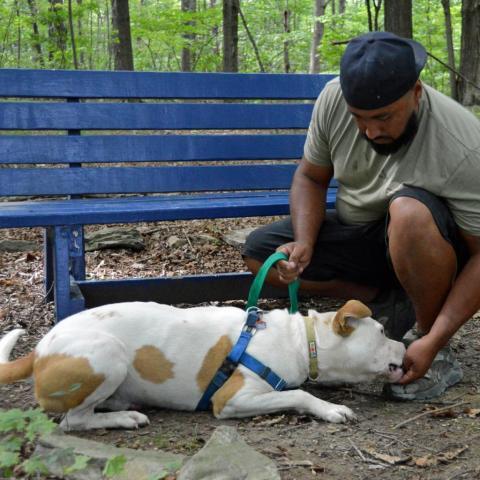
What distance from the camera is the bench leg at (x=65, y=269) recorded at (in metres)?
3.98

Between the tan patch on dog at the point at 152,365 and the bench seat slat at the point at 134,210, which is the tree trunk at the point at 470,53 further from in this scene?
the tan patch on dog at the point at 152,365

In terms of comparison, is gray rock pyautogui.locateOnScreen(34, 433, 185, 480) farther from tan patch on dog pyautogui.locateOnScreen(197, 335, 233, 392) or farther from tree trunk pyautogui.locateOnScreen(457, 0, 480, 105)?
tree trunk pyautogui.locateOnScreen(457, 0, 480, 105)

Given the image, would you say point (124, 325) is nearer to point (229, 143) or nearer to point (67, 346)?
point (67, 346)

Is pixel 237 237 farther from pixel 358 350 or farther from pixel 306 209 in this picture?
pixel 358 350

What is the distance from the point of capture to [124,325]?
3.22m

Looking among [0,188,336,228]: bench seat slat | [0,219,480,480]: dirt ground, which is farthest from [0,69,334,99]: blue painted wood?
[0,219,480,480]: dirt ground

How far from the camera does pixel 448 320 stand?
10.9 ft

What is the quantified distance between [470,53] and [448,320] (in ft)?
15.6

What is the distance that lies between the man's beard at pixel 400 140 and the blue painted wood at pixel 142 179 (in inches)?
65.8

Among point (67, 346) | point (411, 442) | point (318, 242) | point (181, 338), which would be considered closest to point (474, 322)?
point (318, 242)

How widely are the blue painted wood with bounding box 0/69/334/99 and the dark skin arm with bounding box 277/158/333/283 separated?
1.24 metres

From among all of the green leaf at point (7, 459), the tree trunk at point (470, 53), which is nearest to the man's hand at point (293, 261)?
the green leaf at point (7, 459)

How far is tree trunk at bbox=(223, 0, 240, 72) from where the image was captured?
989 cm

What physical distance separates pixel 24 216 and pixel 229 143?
1.74 meters
